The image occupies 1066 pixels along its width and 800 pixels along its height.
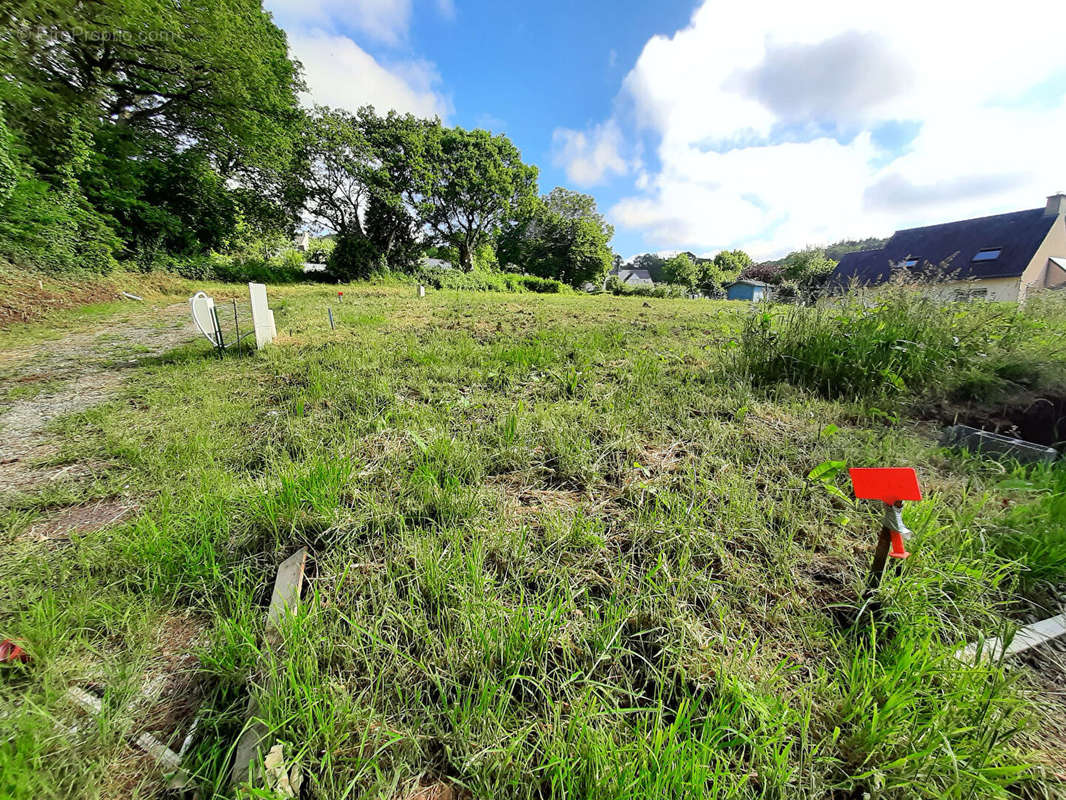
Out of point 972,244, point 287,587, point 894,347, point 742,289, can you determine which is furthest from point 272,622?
point 742,289

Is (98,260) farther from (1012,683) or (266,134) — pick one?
(1012,683)

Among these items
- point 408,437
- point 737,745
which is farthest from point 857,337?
point 408,437

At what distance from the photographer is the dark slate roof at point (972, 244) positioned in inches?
820

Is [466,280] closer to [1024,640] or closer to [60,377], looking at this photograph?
[60,377]

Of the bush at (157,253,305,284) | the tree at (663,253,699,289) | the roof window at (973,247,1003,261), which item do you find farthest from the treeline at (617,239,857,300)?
the bush at (157,253,305,284)

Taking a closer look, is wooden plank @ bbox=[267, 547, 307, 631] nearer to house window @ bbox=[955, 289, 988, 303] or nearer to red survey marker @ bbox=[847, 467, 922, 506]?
red survey marker @ bbox=[847, 467, 922, 506]

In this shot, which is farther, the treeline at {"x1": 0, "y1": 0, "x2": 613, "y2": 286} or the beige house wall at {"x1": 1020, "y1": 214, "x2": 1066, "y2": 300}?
the beige house wall at {"x1": 1020, "y1": 214, "x2": 1066, "y2": 300}

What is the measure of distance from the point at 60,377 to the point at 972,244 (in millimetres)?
39771

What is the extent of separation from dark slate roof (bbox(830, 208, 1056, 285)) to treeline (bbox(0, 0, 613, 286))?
24847 mm

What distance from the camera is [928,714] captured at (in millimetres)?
1002

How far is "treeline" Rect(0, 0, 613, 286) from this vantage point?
9719 millimetres

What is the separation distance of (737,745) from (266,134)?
22.7 metres

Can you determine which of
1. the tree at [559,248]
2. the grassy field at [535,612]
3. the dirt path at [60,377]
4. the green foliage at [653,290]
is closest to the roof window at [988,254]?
the green foliage at [653,290]

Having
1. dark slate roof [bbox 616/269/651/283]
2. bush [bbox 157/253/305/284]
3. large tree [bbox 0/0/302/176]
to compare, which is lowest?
bush [bbox 157/253/305/284]
